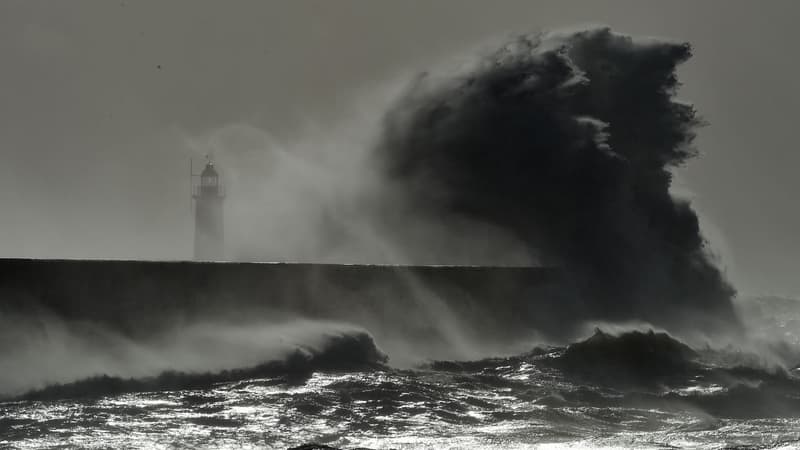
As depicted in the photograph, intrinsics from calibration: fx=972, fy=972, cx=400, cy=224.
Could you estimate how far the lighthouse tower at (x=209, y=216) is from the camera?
114 ft

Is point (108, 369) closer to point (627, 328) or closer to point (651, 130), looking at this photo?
point (627, 328)

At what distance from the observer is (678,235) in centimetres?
1741

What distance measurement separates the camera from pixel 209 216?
35.5 m

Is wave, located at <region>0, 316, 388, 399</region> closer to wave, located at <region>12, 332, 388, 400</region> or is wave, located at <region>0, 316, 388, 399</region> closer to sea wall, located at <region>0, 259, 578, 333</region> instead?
wave, located at <region>12, 332, 388, 400</region>

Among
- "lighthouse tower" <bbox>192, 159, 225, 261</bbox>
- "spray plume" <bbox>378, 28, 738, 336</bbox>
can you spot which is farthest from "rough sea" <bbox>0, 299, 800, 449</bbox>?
"lighthouse tower" <bbox>192, 159, 225, 261</bbox>

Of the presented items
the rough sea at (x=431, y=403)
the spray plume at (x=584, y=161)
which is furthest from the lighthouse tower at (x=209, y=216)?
the rough sea at (x=431, y=403)

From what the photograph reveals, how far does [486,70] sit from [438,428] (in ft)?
33.9

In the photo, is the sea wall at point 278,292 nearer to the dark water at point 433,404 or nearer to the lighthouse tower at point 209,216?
the dark water at point 433,404

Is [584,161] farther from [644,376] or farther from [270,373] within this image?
[270,373]

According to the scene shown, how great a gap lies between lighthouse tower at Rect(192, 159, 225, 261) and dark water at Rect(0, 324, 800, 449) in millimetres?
23085

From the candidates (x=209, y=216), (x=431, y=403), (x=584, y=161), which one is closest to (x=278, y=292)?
(x=431, y=403)

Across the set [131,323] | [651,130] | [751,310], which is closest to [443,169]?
[651,130]

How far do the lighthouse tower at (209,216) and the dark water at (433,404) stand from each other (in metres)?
23.1

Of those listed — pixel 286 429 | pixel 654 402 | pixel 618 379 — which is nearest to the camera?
pixel 286 429
